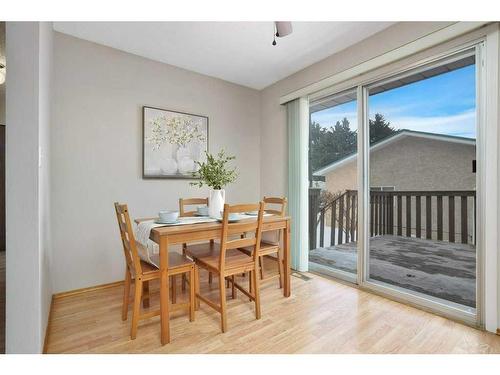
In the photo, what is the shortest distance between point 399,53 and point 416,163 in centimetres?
117

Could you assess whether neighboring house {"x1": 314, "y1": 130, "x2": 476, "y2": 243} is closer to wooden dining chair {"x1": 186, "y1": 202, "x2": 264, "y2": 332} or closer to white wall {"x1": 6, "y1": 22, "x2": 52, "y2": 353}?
wooden dining chair {"x1": 186, "y1": 202, "x2": 264, "y2": 332}

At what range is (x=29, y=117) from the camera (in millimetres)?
1282

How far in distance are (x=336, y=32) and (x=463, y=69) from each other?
3.73ft

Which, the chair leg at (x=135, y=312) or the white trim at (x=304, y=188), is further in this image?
the white trim at (x=304, y=188)

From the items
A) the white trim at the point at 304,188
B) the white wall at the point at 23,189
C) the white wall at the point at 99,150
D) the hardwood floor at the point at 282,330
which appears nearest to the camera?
the white wall at the point at 23,189

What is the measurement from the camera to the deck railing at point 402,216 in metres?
2.54

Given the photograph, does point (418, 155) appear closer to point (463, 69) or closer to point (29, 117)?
point (463, 69)

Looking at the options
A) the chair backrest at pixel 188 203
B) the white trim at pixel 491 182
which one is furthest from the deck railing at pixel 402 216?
the chair backrest at pixel 188 203

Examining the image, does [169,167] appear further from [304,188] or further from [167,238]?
[304,188]

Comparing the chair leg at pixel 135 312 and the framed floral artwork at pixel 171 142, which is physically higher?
the framed floral artwork at pixel 171 142

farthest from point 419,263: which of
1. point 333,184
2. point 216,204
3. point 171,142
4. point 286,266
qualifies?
point 171,142

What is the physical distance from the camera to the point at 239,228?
202cm

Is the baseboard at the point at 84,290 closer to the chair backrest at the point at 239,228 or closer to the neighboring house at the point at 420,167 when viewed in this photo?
the chair backrest at the point at 239,228

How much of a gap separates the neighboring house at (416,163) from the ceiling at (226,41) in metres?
1.15
